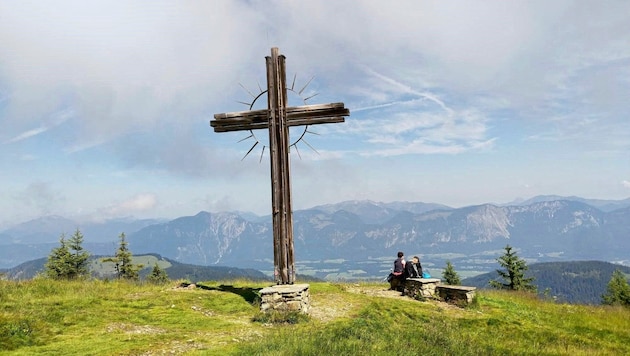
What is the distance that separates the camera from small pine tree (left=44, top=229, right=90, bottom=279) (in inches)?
1479

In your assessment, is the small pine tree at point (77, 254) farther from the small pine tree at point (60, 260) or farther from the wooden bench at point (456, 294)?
the wooden bench at point (456, 294)

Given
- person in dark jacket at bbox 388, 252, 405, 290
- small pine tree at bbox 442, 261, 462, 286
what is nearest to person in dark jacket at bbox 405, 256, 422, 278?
person in dark jacket at bbox 388, 252, 405, 290

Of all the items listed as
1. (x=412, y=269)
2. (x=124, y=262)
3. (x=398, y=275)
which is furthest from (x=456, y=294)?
(x=124, y=262)

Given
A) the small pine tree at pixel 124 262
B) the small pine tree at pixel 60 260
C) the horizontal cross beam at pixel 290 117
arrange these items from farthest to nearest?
the small pine tree at pixel 124 262 → the small pine tree at pixel 60 260 → the horizontal cross beam at pixel 290 117

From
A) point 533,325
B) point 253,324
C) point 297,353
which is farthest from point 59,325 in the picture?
point 533,325

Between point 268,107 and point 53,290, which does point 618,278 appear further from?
point 53,290

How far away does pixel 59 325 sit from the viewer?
10711 mm

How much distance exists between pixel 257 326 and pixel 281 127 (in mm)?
7848

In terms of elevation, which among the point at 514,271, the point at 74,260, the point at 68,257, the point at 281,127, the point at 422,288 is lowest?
the point at 514,271

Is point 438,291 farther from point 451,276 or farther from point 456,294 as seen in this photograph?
point 451,276

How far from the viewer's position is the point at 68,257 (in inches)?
1550

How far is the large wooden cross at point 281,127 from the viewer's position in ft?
51.3

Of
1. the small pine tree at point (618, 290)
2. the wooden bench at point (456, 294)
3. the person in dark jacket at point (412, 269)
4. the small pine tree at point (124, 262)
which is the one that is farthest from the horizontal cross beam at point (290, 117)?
the small pine tree at point (618, 290)

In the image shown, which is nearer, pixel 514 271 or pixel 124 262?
pixel 124 262
